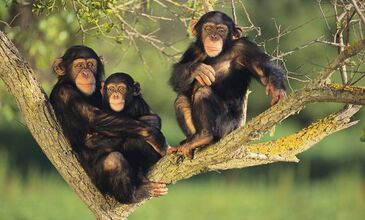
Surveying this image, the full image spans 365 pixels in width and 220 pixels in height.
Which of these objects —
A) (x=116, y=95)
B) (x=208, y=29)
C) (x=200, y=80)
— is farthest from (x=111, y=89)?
(x=208, y=29)

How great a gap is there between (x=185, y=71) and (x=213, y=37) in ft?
1.17

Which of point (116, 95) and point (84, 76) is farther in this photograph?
point (84, 76)

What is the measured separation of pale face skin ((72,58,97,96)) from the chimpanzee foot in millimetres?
994

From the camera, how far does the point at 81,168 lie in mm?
7730

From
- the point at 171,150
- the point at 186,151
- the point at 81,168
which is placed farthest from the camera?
the point at 81,168

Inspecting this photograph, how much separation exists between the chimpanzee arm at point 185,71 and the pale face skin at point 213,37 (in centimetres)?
16

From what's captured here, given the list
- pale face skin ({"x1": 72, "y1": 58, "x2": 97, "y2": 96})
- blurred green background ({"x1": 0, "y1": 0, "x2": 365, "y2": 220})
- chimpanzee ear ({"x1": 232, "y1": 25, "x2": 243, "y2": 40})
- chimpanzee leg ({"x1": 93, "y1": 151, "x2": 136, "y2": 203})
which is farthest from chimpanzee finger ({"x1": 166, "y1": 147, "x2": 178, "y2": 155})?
blurred green background ({"x1": 0, "y1": 0, "x2": 365, "y2": 220})

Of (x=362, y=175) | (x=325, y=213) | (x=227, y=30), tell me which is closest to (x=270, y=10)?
(x=362, y=175)

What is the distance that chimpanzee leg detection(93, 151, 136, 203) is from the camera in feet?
25.4

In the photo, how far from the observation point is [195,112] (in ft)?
24.7

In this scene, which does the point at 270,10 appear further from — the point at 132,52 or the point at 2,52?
the point at 2,52

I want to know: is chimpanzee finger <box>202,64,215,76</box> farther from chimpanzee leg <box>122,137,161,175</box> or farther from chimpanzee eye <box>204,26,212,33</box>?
Result: chimpanzee leg <box>122,137,161,175</box>

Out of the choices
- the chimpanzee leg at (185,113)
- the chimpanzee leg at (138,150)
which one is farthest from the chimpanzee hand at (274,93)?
the chimpanzee leg at (138,150)

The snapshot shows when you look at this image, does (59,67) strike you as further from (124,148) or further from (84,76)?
(124,148)
